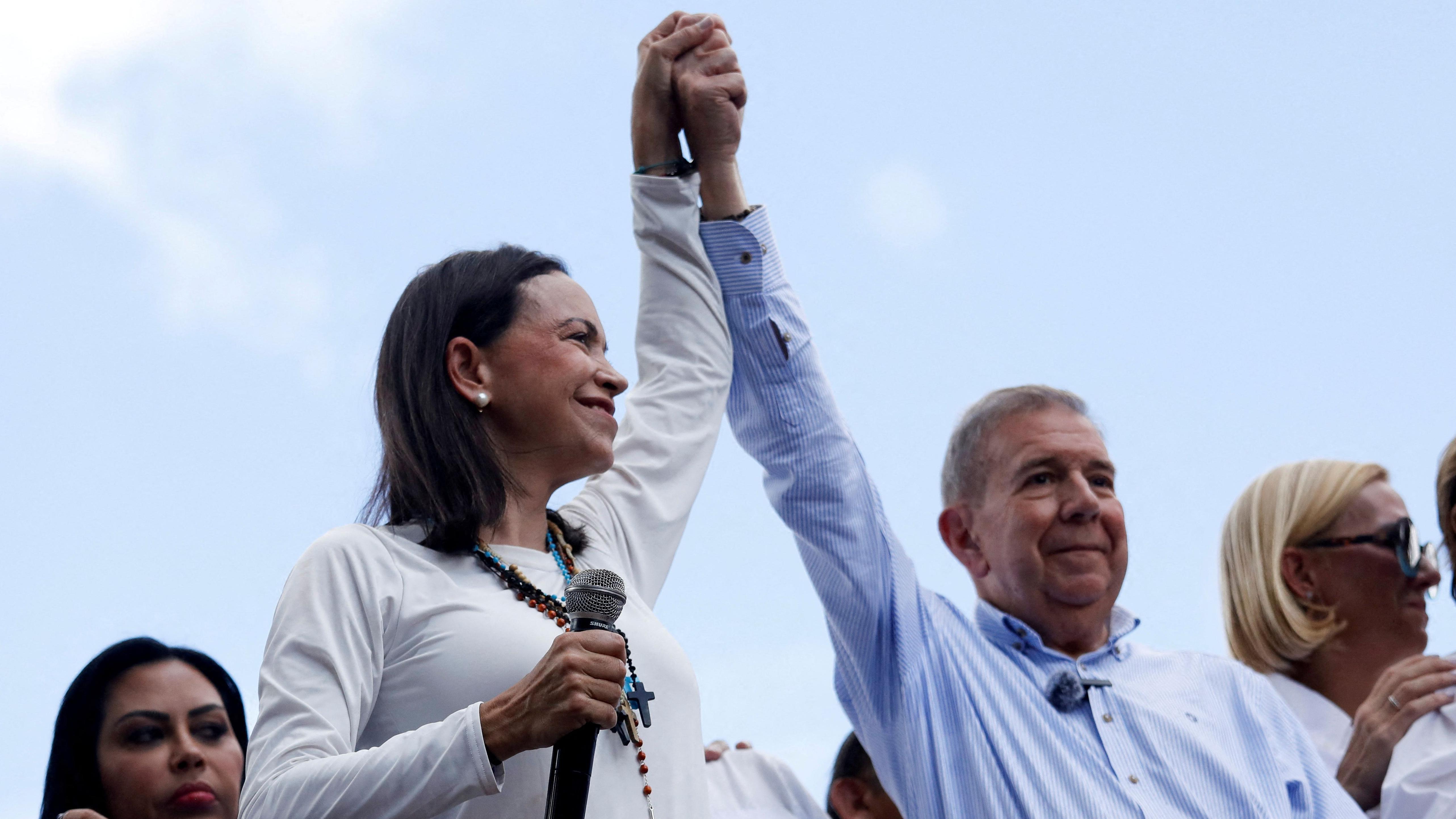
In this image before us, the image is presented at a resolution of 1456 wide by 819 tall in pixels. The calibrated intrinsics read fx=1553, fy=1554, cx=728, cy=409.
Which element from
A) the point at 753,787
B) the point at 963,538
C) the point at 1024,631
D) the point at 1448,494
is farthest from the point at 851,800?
the point at 1448,494

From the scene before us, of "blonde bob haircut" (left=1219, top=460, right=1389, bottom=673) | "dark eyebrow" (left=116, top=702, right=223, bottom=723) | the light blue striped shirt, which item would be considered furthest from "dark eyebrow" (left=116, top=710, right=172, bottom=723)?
"blonde bob haircut" (left=1219, top=460, right=1389, bottom=673)

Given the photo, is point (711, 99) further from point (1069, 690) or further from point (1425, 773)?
point (1425, 773)

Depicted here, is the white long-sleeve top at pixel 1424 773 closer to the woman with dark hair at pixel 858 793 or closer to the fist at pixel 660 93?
the woman with dark hair at pixel 858 793

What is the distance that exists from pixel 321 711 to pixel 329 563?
0.91 ft

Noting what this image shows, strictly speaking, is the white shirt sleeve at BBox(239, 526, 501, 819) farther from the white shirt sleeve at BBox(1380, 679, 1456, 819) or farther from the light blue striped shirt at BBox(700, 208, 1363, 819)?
the white shirt sleeve at BBox(1380, 679, 1456, 819)

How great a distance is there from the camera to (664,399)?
131 inches

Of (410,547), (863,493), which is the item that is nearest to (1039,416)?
(863,493)

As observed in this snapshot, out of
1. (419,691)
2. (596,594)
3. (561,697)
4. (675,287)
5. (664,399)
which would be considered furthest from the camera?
(675,287)

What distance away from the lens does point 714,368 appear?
11.1ft

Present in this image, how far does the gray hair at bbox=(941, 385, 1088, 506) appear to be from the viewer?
13.2ft

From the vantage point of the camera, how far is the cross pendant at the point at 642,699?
2.51 meters

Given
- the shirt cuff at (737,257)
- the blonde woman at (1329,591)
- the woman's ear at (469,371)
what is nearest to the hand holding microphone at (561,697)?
the woman's ear at (469,371)

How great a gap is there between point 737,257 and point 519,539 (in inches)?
37.3

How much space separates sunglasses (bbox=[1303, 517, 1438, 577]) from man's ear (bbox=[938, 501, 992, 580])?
4.59 feet
